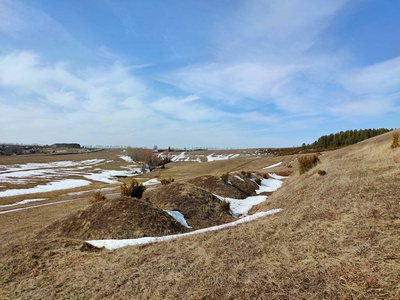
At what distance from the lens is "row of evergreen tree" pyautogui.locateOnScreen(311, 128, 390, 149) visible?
7972 cm

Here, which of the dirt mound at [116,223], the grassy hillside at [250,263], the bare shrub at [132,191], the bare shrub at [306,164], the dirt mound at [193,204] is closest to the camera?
the grassy hillside at [250,263]

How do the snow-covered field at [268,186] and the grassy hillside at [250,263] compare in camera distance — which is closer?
the grassy hillside at [250,263]

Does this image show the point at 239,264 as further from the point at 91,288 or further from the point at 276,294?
the point at 91,288

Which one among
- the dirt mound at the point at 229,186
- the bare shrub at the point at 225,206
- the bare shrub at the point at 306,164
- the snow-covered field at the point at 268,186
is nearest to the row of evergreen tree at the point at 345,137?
the snow-covered field at the point at 268,186

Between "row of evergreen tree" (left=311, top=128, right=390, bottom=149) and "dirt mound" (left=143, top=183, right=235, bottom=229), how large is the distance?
256 ft

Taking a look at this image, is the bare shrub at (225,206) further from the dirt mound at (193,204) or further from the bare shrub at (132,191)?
the bare shrub at (132,191)

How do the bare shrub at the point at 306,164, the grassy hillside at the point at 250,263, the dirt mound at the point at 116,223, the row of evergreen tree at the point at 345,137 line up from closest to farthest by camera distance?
the grassy hillside at the point at 250,263 < the dirt mound at the point at 116,223 < the bare shrub at the point at 306,164 < the row of evergreen tree at the point at 345,137

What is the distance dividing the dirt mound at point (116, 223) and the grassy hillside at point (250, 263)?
107 inches

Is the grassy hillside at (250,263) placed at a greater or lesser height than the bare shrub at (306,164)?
lesser

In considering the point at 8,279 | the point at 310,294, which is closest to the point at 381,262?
the point at 310,294

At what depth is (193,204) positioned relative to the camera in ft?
59.9

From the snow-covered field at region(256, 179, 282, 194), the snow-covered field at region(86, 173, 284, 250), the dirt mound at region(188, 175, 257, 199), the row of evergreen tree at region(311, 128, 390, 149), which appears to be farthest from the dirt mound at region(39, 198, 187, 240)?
the row of evergreen tree at region(311, 128, 390, 149)

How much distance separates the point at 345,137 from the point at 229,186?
279 ft

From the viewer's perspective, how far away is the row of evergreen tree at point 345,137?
262 ft
